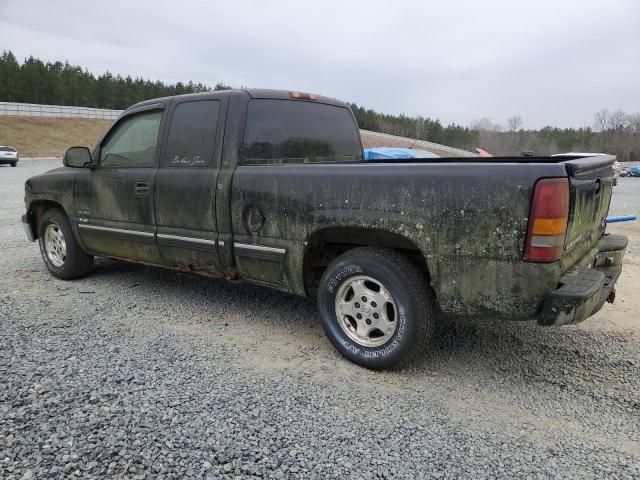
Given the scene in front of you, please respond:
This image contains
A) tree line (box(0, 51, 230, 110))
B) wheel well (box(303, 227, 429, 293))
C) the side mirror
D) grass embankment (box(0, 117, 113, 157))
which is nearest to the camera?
wheel well (box(303, 227, 429, 293))

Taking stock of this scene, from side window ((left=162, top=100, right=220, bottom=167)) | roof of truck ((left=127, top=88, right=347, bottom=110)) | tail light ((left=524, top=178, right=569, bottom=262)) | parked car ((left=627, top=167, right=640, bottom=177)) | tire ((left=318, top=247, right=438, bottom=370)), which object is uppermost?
parked car ((left=627, top=167, right=640, bottom=177))

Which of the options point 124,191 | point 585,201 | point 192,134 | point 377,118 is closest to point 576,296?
point 585,201

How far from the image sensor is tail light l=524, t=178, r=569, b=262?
7.93 ft

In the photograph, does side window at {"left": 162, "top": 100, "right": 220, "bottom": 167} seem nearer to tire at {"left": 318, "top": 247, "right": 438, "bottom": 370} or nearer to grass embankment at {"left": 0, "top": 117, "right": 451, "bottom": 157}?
tire at {"left": 318, "top": 247, "right": 438, "bottom": 370}

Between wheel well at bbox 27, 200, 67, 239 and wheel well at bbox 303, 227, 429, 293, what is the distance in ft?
11.1

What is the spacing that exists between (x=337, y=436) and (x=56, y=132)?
5597 cm

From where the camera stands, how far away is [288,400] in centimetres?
275

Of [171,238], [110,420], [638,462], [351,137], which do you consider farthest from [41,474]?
[351,137]

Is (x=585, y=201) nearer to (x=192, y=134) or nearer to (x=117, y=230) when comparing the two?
(x=192, y=134)

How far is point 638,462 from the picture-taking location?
87.9 inches

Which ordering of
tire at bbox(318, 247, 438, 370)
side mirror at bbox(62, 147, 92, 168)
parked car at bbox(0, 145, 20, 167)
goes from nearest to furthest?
tire at bbox(318, 247, 438, 370), side mirror at bbox(62, 147, 92, 168), parked car at bbox(0, 145, 20, 167)

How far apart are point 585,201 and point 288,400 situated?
213 cm

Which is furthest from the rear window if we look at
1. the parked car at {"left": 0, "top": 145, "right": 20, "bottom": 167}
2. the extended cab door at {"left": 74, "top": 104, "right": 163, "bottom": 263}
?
the parked car at {"left": 0, "top": 145, "right": 20, "bottom": 167}

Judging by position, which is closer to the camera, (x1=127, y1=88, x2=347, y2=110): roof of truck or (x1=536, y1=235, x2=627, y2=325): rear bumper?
(x1=536, y1=235, x2=627, y2=325): rear bumper
